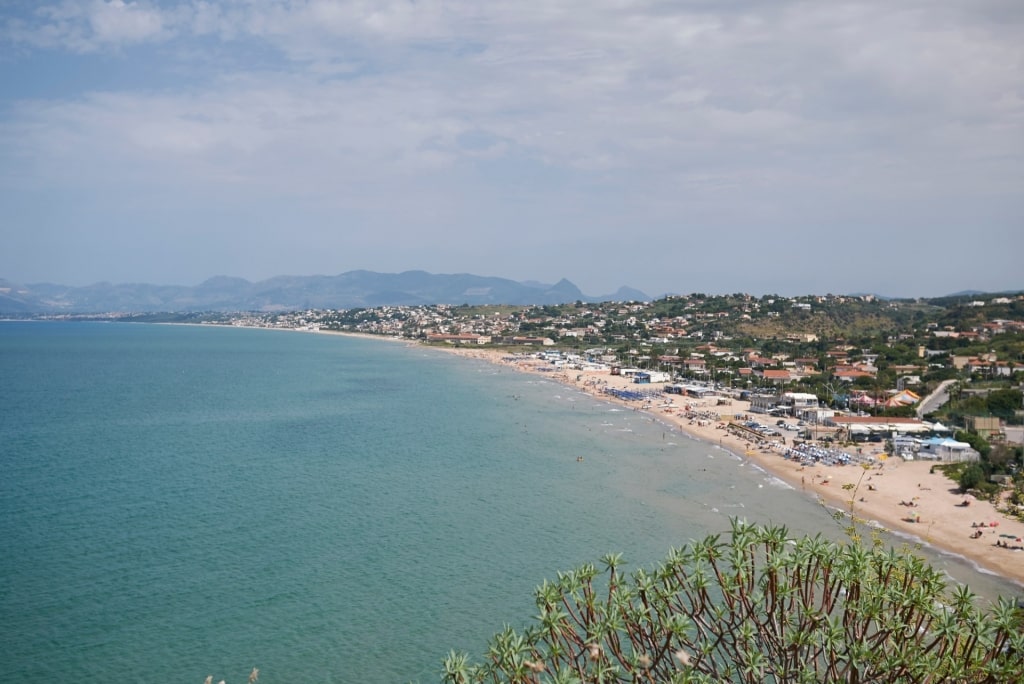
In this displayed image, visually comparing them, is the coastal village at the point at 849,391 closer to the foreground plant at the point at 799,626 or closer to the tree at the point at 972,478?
the tree at the point at 972,478

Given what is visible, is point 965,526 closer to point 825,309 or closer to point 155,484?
point 155,484

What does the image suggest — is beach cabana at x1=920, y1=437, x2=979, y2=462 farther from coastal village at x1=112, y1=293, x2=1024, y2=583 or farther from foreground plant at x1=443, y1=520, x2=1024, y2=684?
foreground plant at x1=443, y1=520, x2=1024, y2=684

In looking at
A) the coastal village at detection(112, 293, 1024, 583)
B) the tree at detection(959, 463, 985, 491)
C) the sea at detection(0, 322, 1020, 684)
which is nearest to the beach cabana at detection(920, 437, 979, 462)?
the coastal village at detection(112, 293, 1024, 583)

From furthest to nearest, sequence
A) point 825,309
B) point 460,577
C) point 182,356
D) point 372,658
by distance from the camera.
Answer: point 825,309
point 182,356
point 460,577
point 372,658

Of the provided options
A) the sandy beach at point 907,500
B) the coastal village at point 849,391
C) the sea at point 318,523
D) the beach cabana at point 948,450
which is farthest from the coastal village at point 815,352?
the sea at point 318,523

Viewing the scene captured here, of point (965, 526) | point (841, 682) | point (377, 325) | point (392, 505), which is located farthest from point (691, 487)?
point (377, 325)

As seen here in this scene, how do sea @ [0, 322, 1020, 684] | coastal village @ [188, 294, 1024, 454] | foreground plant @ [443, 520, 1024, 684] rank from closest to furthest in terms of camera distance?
1. foreground plant @ [443, 520, 1024, 684]
2. sea @ [0, 322, 1020, 684]
3. coastal village @ [188, 294, 1024, 454]
